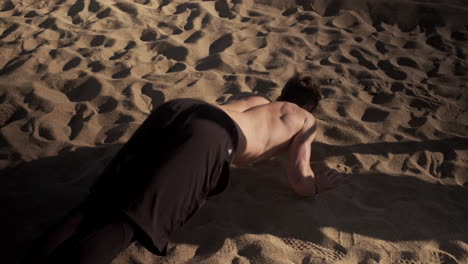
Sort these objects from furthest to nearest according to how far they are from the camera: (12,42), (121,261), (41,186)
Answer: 1. (12,42)
2. (41,186)
3. (121,261)

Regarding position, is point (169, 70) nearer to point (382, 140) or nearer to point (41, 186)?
point (41, 186)

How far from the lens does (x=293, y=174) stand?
2.73 m

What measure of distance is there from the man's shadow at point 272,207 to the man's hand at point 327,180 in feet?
0.20

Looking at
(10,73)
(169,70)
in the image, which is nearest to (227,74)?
(169,70)

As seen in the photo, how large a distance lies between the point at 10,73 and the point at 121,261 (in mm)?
2808

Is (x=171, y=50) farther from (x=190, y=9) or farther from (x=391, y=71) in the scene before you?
(x=391, y=71)

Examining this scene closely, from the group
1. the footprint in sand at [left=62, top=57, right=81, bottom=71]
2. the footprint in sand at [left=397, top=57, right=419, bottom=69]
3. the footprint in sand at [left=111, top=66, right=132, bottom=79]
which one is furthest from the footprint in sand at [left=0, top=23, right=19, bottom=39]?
the footprint in sand at [left=397, top=57, right=419, bottom=69]

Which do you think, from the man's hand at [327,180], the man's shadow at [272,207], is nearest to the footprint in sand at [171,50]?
the man's shadow at [272,207]

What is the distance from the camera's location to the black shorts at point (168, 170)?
1.98 m

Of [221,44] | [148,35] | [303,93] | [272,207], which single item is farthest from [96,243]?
[148,35]

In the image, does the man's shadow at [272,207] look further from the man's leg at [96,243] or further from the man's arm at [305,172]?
the man's leg at [96,243]

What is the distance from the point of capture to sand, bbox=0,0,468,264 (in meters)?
2.50

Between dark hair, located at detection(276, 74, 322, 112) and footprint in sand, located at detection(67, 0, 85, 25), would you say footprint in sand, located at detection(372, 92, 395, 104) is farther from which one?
footprint in sand, located at detection(67, 0, 85, 25)

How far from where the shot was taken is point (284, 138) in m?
2.80
